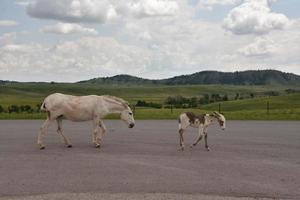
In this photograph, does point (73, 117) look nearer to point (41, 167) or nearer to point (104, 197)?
point (41, 167)

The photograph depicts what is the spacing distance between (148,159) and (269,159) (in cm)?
382

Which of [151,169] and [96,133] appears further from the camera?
[96,133]

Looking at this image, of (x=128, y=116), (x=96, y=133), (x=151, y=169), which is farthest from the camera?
(x=128, y=116)

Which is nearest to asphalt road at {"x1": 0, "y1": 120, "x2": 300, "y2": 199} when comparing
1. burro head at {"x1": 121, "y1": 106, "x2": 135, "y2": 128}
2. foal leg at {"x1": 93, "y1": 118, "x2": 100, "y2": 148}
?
foal leg at {"x1": 93, "y1": 118, "x2": 100, "y2": 148}

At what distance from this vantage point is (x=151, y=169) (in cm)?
1316

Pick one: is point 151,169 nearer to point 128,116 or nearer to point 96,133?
point 96,133

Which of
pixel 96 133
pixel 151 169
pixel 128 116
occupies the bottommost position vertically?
pixel 151 169

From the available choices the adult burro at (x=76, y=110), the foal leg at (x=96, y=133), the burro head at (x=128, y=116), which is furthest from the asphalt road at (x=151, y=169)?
the burro head at (x=128, y=116)

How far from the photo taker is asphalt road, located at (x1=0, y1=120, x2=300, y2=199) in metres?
10.4

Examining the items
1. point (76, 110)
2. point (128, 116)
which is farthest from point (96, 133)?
point (128, 116)

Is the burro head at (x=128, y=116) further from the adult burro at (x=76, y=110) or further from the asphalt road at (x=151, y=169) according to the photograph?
the asphalt road at (x=151, y=169)

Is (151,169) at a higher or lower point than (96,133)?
lower

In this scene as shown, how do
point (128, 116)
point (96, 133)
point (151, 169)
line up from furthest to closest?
point (128, 116) → point (96, 133) → point (151, 169)

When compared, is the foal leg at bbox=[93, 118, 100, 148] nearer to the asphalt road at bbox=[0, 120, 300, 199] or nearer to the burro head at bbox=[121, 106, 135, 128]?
the asphalt road at bbox=[0, 120, 300, 199]
